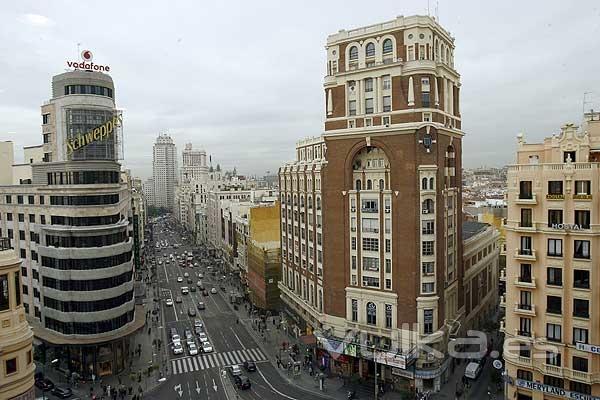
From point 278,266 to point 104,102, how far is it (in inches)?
1704

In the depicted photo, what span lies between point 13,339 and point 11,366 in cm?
209

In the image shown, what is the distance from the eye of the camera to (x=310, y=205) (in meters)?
72.6

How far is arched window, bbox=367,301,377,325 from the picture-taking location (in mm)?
58969

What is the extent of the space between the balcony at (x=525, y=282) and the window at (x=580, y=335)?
519cm

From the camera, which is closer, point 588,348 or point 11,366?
point 11,366

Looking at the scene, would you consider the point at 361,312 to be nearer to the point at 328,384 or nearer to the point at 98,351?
the point at 328,384

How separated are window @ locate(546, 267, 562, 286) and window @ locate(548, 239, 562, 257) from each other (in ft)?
4.61

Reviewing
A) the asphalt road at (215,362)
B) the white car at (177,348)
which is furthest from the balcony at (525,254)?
the white car at (177,348)

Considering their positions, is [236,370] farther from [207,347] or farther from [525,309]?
[525,309]

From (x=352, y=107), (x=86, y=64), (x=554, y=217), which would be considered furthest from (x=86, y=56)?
(x=554, y=217)

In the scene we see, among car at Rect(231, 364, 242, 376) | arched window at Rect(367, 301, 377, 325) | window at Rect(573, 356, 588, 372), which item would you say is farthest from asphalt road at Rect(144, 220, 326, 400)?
window at Rect(573, 356, 588, 372)

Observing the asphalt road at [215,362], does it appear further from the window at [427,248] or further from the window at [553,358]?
the window at [553,358]

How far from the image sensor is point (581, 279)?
4316 centimetres

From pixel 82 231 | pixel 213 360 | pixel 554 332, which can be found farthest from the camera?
pixel 213 360
